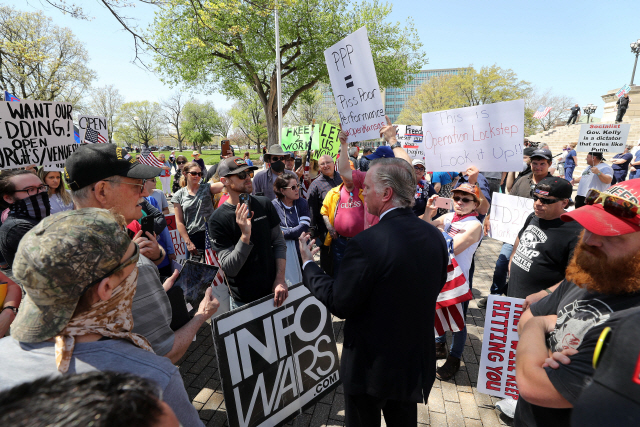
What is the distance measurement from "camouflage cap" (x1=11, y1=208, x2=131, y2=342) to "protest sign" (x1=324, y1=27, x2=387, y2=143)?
3.30m

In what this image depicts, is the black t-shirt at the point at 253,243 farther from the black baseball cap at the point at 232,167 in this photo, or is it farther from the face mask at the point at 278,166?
the face mask at the point at 278,166

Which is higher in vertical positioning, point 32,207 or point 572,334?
point 32,207

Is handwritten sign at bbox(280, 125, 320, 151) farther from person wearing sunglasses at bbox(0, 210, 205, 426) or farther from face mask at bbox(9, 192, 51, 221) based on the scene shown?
person wearing sunglasses at bbox(0, 210, 205, 426)

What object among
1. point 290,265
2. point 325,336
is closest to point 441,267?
point 325,336

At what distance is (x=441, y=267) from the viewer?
187cm

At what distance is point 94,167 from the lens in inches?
72.2

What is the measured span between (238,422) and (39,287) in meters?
1.88

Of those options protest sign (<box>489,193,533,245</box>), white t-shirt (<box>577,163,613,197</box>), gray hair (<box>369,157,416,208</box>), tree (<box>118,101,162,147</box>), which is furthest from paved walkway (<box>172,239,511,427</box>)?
tree (<box>118,101,162,147</box>)

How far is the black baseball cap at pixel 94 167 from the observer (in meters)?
1.80

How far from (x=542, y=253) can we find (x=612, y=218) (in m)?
1.64

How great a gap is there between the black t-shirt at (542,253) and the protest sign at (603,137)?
622cm

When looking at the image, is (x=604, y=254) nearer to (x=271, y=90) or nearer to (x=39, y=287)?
(x=39, y=287)

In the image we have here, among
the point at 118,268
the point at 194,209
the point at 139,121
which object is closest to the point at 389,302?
the point at 118,268

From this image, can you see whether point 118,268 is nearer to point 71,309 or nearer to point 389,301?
point 71,309
